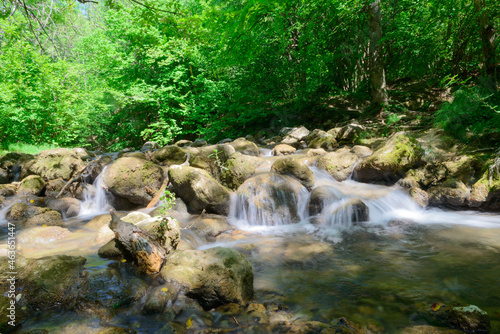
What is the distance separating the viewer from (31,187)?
770 cm

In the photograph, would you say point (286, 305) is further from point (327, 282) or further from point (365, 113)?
point (365, 113)

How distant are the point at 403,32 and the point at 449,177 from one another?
19.7 feet

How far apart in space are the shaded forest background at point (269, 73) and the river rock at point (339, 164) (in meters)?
2.73

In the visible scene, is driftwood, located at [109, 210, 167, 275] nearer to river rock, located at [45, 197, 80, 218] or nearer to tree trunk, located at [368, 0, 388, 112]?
river rock, located at [45, 197, 80, 218]

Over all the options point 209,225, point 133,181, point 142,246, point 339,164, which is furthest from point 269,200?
point 133,181

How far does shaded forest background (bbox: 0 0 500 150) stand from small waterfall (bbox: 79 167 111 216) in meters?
5.49

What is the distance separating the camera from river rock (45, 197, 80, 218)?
22.3 ft

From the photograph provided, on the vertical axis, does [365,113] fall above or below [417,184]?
above

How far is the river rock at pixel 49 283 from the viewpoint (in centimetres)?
276

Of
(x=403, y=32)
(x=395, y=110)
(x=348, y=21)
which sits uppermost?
(x=348, y=21)

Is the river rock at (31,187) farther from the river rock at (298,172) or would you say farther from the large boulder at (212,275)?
the river rock at (298,172)

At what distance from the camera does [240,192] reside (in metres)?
6.21

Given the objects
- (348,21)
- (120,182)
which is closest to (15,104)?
(120,182)

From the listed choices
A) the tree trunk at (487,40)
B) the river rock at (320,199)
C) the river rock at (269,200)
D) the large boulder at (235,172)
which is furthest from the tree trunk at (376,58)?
the large boulder at (235,172)
